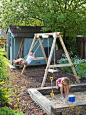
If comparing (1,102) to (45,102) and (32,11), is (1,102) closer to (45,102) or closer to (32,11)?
(45,102)

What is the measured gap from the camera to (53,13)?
1185 cm

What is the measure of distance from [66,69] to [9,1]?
6526 mm

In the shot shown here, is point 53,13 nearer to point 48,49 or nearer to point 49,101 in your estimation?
point 48,49

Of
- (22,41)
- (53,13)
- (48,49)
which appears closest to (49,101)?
(48,49)

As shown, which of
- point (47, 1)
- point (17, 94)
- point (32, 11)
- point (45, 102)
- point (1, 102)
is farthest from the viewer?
point (32, 11)

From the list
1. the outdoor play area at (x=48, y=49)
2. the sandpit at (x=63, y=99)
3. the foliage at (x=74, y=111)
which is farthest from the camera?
the outdoor play area at (x=48, y=49)

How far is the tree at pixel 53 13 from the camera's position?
11.7 m

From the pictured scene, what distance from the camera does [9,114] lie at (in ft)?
12.5

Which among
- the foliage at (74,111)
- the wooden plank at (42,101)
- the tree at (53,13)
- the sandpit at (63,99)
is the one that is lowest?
the sandpit at (63,99)

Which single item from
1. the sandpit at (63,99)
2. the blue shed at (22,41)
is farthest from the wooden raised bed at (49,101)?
the blue shed at (22,41)

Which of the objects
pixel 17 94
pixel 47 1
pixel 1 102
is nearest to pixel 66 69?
pixel 47 1

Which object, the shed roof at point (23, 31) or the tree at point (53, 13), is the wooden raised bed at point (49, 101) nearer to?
the tree at point (53, 13)

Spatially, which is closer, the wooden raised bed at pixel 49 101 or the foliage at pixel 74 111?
the foliage at pixel 74 111

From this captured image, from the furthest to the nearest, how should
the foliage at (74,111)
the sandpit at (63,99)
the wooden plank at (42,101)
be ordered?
1. the sandpit at (63,99)
2. the wooden plank at (42,101)
3. the foliage at (74,111)
